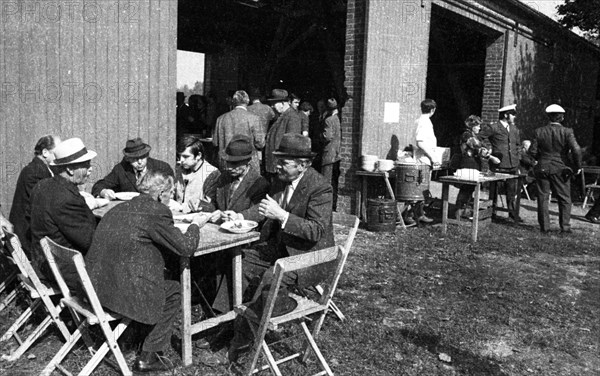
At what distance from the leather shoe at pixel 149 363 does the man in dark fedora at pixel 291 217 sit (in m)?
0.51

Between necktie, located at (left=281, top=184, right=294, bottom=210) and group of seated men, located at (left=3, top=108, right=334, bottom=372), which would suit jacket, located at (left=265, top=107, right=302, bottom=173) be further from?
necktie, located at (left=281, top=184, right=294, bottom=210)

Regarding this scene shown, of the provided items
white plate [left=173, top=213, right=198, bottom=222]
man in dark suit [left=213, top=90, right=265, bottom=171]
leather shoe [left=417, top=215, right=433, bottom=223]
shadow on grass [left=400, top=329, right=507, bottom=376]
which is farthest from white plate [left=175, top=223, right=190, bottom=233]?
leather shoe [left=417, top=215, right=433, bottom=223]

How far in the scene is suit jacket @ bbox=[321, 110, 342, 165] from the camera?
33.5 ft

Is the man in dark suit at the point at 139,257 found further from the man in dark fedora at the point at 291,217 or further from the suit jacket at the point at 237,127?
the suit jacket at the point at 237,127

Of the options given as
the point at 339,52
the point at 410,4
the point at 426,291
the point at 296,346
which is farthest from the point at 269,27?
the point at 296,346

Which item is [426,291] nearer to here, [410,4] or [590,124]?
[410,4]

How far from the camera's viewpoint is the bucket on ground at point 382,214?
8500 millimetres

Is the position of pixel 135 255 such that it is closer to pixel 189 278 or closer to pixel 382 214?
pixel 189 278

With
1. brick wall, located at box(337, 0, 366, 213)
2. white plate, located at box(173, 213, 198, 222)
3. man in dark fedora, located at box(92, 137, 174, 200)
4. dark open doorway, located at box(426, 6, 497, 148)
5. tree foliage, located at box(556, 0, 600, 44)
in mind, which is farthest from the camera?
dark open doorway, located at box(426, 6, 497, 148)

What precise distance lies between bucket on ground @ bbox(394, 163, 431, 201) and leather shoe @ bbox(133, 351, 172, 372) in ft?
17.6

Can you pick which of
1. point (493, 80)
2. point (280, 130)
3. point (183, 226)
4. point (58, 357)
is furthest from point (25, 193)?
point (493, 80)

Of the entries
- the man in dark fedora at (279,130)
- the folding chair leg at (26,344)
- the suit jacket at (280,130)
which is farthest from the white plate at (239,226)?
the suit jacket at (280,130)

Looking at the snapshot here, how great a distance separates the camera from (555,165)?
8992mm

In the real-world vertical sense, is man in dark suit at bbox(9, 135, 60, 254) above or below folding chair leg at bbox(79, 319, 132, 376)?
above
